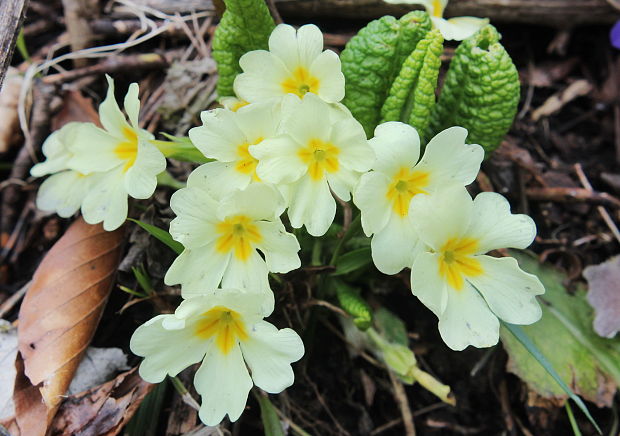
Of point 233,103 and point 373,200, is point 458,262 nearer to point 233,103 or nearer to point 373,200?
point 373,200

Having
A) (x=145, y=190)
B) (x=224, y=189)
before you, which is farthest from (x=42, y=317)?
(x=224, y=189)

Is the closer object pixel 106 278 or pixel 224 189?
pixel 224 189

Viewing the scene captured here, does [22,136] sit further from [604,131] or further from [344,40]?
[604,131]

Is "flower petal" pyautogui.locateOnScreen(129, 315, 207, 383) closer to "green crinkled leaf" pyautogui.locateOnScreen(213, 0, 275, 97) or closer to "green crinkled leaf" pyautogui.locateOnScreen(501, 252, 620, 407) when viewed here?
"green crinkled leaf" pyautogui.locateOnScreen(213, 0, 275, 97)

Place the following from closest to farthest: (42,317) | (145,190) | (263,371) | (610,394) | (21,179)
Answer: (263,371) → (145,190) → (42,317) → (610,394) → (21,179)

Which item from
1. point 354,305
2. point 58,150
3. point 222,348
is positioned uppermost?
point 58,150

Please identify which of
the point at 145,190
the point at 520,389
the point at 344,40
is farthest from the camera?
the point at 344,40

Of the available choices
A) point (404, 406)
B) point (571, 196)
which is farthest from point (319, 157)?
point (571, 196)
